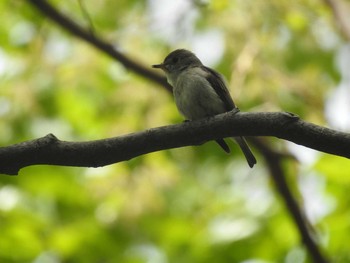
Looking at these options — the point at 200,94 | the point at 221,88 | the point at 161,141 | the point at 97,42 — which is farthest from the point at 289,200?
the point at 161,141

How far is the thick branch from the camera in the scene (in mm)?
3320

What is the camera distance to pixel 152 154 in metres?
7.12

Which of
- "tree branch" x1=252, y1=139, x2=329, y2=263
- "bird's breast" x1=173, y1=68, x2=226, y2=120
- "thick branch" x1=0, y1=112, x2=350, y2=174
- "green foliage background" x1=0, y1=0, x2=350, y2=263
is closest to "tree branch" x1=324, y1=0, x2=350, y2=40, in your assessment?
"green foliage background" x1=0, y1=0, x2=350, y2=263

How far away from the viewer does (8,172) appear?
344 centimetres

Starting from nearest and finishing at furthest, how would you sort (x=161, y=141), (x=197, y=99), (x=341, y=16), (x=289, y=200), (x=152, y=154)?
→ (x=161, y=141)
(x=197, y=99)
(x=289, y=200)
(x=341, y=16)
(x=152, y=154)

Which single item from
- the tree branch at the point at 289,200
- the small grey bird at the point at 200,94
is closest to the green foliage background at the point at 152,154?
the tree branch at the point at 289,200

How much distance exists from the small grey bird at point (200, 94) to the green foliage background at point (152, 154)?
84 centimetres

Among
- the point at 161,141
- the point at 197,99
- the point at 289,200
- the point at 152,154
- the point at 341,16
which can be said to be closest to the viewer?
the point at 161,141

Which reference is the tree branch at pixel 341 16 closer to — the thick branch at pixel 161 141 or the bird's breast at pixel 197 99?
the bird's breast at pixel 197 99

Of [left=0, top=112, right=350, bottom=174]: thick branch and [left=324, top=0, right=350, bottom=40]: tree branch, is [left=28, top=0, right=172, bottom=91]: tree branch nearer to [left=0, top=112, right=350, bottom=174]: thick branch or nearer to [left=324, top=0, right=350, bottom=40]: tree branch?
[left=324, top=0, right=350, bottom=40]: tree branch

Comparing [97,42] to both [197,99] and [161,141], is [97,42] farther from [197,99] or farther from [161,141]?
[161,141]

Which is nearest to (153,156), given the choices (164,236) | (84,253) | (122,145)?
(164,236)

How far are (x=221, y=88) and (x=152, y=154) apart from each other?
1.90m

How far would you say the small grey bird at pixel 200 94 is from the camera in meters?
5.27
